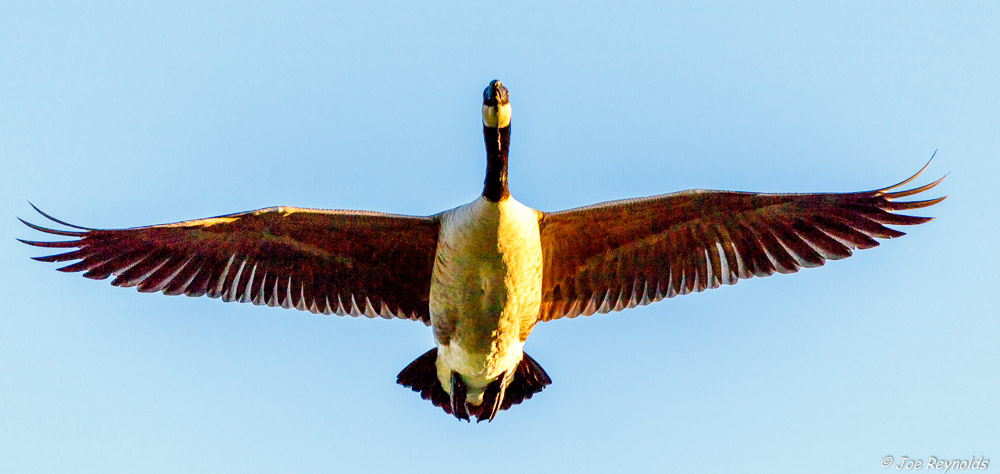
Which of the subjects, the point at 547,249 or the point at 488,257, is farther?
the point at 547,249

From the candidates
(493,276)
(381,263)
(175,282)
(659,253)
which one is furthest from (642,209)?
(175,282)

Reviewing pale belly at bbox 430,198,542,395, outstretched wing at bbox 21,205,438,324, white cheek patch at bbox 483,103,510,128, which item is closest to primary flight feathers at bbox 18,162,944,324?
outstretched wing at bbox 21,205,438,324

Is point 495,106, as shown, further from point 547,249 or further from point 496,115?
point 547,249

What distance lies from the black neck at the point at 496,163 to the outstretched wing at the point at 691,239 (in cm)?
90

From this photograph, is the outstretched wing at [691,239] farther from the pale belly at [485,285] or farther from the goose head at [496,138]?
the goose head at [496,138]

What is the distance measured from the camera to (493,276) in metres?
10.9

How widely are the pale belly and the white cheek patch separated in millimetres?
734

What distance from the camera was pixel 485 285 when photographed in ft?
36.1

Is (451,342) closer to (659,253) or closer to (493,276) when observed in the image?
(493,276)

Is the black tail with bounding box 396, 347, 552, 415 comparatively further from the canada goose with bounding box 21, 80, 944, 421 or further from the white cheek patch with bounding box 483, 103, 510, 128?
the white cheek patch with bounding box 483, 103, 510, 128

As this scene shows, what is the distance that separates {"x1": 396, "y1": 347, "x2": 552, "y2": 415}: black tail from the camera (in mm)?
12625

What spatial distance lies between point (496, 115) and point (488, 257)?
4.38ft

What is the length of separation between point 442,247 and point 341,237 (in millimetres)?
1306

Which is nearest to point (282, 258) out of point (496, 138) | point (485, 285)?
point (485, 285)
